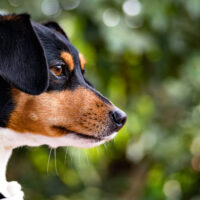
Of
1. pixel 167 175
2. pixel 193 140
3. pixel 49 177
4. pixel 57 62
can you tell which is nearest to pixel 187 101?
pixel 193 140

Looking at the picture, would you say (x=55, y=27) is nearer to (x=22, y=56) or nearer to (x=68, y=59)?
(x=68, y=59)

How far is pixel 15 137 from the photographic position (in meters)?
2.21

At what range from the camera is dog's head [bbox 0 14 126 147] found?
2.09 meters

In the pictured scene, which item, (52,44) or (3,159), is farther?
(52,44)

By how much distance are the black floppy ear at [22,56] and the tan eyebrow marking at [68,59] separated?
0.23 m

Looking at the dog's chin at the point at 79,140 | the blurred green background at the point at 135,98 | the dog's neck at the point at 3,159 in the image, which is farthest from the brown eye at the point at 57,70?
the blurred green background at the point at 135,98

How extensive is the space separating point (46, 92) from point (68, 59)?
22cm

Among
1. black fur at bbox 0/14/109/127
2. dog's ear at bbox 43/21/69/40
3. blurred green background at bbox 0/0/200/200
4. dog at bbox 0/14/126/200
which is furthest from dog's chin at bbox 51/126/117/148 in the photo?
blurred green background at bbox 0/0/200/200

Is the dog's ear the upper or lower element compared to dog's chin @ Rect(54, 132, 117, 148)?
upper

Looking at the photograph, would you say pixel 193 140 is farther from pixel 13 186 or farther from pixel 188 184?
pixel 13 186

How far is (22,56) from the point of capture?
211cm

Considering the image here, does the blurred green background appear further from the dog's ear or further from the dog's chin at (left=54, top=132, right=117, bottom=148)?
the dog's chin at (left=54, top=132, right=117, bottom=148)

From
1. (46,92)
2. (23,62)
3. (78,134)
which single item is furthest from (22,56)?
(78,134)

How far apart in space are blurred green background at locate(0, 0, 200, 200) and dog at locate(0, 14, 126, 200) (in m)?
1.37
